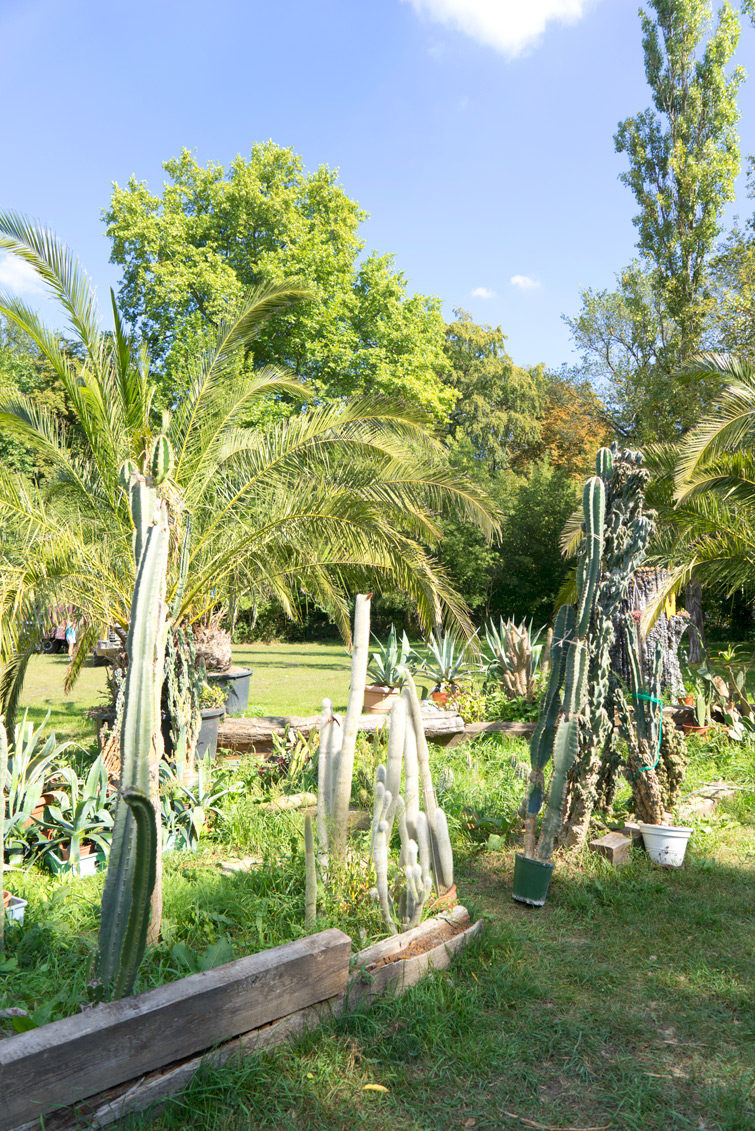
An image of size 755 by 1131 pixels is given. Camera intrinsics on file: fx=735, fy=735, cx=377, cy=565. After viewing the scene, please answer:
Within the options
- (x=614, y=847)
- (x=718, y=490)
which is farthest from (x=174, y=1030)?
(x=718, y=490)

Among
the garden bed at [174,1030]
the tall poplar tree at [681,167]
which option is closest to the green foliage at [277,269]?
the tall poplar tree at [681,167]

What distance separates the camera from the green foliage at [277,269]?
64.5ft

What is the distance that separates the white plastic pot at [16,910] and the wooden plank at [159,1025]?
4.17 feet

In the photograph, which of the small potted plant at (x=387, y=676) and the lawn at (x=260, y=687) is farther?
the lawn at (x=260, y=687)

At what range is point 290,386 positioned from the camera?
7.47 meters

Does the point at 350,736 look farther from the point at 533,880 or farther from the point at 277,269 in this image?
the point at 277,269

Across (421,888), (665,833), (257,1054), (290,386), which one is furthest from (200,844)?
(290,386)

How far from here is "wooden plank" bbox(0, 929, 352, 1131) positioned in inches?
72.0

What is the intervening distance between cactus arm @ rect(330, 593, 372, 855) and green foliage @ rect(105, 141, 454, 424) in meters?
16.6

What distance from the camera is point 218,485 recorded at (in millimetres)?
6305

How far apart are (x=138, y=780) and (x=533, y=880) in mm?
2290

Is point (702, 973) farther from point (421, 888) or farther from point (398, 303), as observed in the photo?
point (398, 303)

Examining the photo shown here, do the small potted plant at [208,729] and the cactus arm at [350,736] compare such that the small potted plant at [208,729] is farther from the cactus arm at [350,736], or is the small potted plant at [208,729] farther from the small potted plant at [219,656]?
the small potted plant at [219,656]

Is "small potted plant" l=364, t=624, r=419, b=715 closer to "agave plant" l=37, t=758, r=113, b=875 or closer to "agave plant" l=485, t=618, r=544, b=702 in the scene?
"agave plant" l=485, t=618, r=544, b=702
